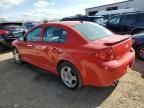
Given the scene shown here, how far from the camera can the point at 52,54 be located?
4629mm

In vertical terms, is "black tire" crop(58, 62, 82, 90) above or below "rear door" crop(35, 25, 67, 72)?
below

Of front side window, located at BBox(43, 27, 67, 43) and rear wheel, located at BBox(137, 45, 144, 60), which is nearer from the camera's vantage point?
front side window, located at BBox(43, 27, 67, 43)

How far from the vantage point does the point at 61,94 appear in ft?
14.1

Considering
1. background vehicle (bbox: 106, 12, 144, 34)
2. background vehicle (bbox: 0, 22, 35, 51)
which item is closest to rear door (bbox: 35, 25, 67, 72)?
background vehicle (bbox: 0, 22, 35, 51)

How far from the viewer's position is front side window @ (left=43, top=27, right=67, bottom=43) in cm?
442

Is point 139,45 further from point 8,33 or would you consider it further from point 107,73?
point 8,33

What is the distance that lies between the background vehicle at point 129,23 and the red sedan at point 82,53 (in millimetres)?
5566

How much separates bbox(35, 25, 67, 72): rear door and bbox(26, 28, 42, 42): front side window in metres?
0.34

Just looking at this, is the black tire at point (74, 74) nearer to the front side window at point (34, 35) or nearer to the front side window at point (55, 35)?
the front side window at point (55, 35)

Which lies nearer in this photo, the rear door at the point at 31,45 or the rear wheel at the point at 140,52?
the rear door at the point at 31,45

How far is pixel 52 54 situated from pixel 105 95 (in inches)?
63.4

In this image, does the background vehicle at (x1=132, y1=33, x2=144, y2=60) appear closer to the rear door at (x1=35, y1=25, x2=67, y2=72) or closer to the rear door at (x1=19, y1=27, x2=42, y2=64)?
the rear door at (x1=35, y1=25, x2=67, y2=72)

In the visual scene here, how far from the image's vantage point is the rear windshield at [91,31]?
13.7 ft

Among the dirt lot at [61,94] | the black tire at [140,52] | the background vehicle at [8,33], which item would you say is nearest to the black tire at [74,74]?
the dirt lot at [61,94]
